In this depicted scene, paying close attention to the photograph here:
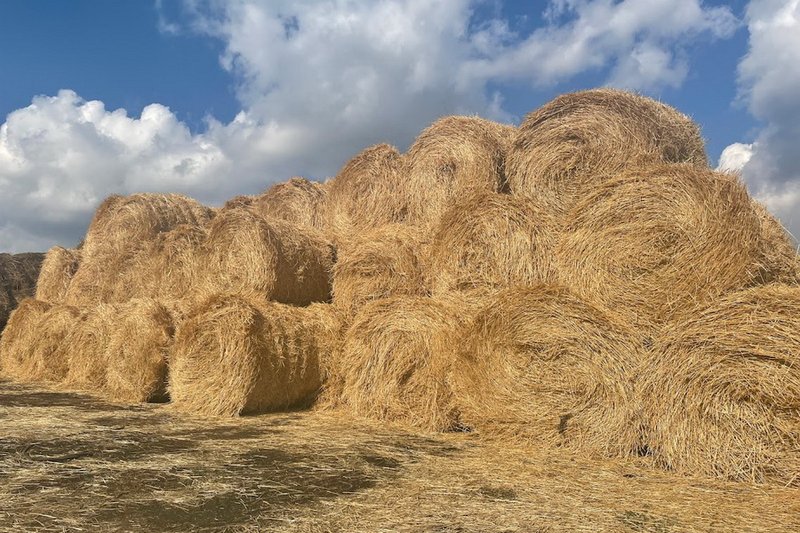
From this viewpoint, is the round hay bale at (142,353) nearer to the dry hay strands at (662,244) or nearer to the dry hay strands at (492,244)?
the dry hay strands at (492,244)

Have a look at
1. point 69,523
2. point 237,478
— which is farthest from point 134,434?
point 69,523

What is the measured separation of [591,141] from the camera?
6.05 metres

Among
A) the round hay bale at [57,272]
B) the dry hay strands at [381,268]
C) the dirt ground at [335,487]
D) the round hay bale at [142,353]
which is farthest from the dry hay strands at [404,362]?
the round hay bale at [57,272]

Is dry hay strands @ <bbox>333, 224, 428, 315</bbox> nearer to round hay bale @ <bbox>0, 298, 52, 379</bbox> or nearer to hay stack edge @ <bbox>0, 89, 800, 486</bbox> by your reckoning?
hay stack edge @ <bbox>0, 89, 800, 486</bbox>

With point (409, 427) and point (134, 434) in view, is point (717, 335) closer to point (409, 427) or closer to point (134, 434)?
point (409, 427)

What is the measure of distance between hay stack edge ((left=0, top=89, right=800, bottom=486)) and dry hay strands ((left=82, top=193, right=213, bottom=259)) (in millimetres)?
448

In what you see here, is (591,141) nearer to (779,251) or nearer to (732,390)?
(779,251)

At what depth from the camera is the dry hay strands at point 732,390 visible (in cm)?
388

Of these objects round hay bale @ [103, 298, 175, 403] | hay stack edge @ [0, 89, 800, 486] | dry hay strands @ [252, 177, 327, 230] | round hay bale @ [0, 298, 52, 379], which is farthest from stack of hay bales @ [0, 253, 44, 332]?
round hay bale @ [103, 298, 175, 403]

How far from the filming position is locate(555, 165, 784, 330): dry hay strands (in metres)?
4.43

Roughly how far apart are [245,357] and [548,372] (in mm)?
2978

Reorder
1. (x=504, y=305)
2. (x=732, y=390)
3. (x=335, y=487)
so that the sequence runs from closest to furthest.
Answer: (x=335, y=487), (x=732, y=390), (x=504, y=305)

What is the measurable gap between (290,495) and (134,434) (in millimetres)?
2351

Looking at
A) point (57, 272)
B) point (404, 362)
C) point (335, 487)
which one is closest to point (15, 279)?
point (57, 272)
